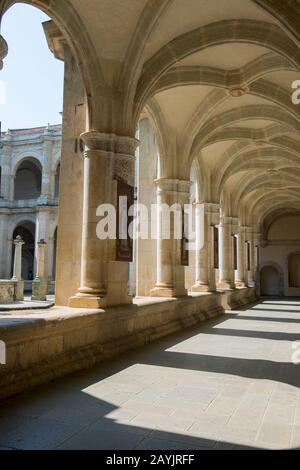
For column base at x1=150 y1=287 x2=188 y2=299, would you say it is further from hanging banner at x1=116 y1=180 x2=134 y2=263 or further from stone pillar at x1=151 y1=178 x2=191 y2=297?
hanging banner at x1=116 y1=180 x2=134 y2=263

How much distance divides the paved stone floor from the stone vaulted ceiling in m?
3.27

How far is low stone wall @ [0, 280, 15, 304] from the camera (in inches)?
696

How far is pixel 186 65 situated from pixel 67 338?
6.02m

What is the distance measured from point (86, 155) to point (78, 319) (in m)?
2.59

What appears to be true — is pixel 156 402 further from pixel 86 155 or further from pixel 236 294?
pixel 236 294

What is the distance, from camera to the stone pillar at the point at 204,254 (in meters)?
12.8

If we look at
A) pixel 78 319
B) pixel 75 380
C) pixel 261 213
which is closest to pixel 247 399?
pixel 75 380


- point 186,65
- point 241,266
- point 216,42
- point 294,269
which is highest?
point 186,65

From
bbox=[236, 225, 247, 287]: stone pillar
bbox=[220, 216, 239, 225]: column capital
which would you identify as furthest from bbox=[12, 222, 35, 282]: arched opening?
bbox=[220, 216, 239, 225]: column capital

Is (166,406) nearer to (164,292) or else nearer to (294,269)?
(164,292)

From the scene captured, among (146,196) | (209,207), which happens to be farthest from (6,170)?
(146,196)

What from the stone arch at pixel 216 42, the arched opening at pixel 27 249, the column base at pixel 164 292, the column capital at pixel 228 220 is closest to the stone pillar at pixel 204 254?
the column base at pixel 164 292

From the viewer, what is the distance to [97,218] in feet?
20.5

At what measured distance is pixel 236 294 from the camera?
1642 centimetres
